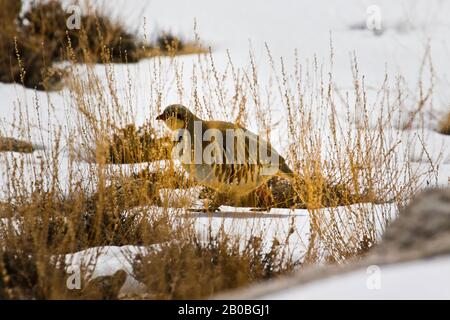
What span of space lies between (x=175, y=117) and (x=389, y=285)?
254 cm

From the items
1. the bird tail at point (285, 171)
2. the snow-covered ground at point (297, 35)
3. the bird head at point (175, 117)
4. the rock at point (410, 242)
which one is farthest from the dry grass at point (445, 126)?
the rock at point (410, 242)

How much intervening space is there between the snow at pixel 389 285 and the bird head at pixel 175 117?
7.80 ft

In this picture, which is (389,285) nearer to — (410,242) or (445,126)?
(410,242)

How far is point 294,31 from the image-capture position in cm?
985

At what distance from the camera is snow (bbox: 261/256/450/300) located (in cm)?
186

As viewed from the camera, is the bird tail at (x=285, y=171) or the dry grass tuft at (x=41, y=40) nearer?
the bird tail at (x=285, y=171)

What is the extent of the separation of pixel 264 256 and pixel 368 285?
1.69 m

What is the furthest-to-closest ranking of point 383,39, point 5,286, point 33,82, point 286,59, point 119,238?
point 383,39 < point 286,59 < point 33,82 < point 119,238 < point 5,286

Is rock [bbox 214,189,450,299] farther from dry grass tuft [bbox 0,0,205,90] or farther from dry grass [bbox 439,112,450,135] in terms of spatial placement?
dry grass tuft [bbox 0,0,205,90]

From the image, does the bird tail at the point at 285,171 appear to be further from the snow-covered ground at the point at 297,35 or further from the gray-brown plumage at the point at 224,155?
the snow-covered ground at the point at 297,35

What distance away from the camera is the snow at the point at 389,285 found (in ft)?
6.10

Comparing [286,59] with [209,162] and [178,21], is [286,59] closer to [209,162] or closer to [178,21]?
[178,21]

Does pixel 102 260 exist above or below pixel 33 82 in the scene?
below

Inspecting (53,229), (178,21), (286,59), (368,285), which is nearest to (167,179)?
(53,229)
